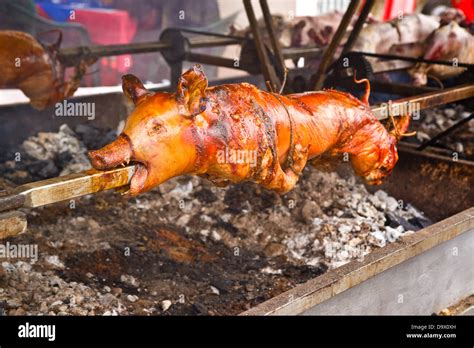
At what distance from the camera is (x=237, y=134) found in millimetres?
2795

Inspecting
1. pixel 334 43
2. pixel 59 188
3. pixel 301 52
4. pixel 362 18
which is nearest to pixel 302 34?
pixel 301 52

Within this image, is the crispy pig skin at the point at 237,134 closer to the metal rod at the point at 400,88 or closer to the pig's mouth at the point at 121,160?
the pig's mouth at the point at 121,160

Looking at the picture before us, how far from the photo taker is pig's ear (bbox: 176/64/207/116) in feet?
8.26

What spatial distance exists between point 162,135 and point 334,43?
9.64 ft

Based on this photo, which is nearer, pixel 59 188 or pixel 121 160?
pixel 59 188

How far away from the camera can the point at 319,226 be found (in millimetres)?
4516

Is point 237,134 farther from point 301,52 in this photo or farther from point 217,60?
point 301,52

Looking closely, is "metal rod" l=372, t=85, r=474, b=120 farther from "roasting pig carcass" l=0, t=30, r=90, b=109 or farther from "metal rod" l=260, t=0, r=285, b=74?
"roasting pig carcass" l=0, t=30, r=90, b=109

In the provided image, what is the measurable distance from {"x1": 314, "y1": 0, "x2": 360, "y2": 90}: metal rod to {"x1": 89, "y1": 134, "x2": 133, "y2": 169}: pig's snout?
9.73 ft

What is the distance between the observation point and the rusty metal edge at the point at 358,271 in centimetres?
267

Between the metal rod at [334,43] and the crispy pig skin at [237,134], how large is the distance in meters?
1.55

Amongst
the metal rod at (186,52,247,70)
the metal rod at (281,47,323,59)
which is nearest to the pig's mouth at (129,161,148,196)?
Result: the metal rod at (186,52,247,70)
